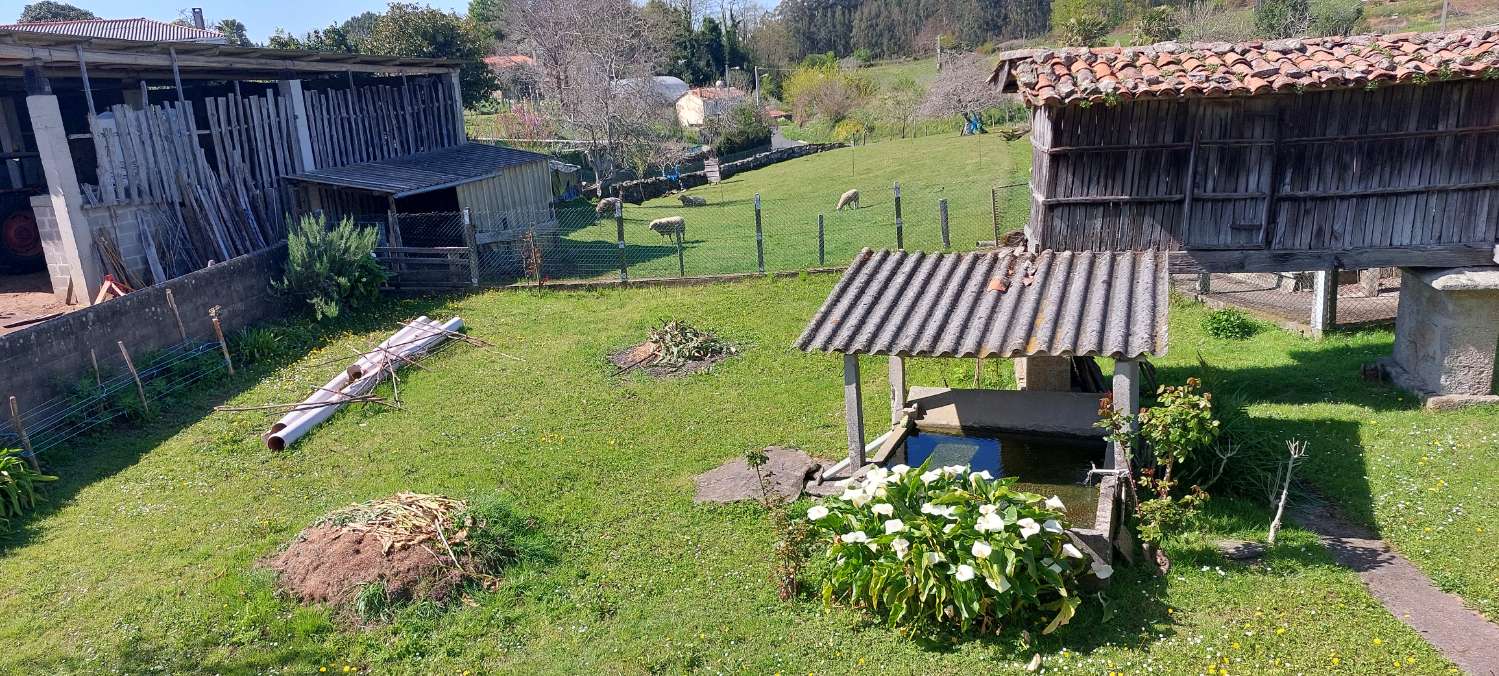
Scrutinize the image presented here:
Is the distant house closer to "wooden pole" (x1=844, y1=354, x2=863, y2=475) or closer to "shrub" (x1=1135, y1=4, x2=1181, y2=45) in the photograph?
"shrub" (x1=1135, y1=4, x2=1181, y2=45)

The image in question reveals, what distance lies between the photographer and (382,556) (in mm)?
8664

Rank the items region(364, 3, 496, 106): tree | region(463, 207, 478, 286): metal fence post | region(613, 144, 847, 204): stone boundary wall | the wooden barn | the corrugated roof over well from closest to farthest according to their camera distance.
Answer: the corrugated roof over well, the wooden barn, region(463, 207, 478, 286): metal fence post, region(613, 144, 847, 204): stone boundary wall, region(364, 3, 496, 106): tree

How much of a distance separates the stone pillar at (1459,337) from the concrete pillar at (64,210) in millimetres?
18751

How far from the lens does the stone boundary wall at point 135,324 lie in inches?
479

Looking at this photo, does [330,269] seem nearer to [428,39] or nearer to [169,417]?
[169,417]

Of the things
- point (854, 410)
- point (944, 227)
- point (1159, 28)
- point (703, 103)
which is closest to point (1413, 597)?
point (854, 410)

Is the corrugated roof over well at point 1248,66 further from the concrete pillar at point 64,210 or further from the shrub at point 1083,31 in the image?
the shrub at point 1083,31

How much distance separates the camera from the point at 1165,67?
11352 mm

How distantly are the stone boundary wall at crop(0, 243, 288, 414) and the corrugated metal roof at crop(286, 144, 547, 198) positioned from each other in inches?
85.8

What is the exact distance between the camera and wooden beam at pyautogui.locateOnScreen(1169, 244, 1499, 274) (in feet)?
36.4

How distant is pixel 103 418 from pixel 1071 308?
11890 millimetres

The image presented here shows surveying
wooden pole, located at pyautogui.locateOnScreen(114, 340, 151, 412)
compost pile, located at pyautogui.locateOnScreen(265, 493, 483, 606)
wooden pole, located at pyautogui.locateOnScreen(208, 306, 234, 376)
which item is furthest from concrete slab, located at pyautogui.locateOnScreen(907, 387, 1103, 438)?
wooden pole, located at pyautogui.locateOnScreen(208, 306, 234, 376)

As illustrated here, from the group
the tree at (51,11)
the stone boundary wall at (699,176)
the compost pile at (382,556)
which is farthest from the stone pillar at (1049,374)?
the tree at (51,11)

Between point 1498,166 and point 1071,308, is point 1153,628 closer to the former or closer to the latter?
point 1071,308
